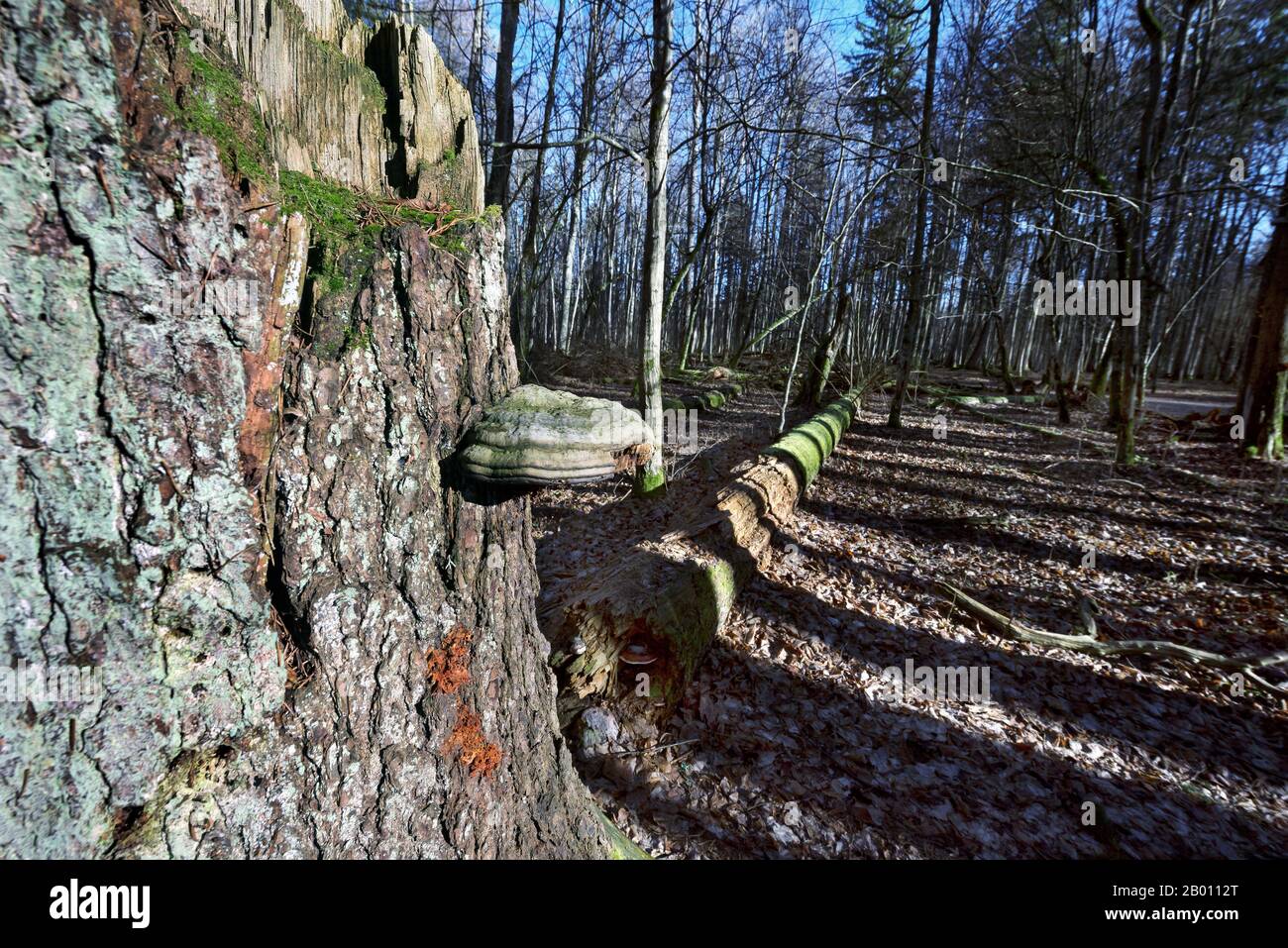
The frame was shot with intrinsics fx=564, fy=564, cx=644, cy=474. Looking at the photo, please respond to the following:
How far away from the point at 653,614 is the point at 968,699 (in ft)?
7.36

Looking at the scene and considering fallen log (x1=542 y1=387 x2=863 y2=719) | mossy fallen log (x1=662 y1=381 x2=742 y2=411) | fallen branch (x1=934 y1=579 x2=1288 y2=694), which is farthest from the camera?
mossy fallen log (x1=662 y1=381 x2=742 y2=411)

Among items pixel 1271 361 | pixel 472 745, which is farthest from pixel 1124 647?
pixel 1271 361

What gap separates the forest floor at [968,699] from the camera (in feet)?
9.45

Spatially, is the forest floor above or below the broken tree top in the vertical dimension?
below

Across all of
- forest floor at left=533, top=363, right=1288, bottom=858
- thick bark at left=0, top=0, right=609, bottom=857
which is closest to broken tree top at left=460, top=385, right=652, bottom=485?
thick bark at left=0, top=0, right=609, bottom=857

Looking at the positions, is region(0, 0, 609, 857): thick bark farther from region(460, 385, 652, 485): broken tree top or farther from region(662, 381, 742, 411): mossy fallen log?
region(662, 381, 742, 411): mossy fallen log

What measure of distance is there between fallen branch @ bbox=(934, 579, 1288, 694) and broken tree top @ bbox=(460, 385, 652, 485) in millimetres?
4437

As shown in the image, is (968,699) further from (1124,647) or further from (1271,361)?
(1271,361)

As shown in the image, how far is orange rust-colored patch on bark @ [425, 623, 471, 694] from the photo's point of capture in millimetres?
1438

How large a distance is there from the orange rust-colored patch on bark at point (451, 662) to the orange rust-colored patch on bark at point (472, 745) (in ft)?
0.26

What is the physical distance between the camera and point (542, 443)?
4.45ft
